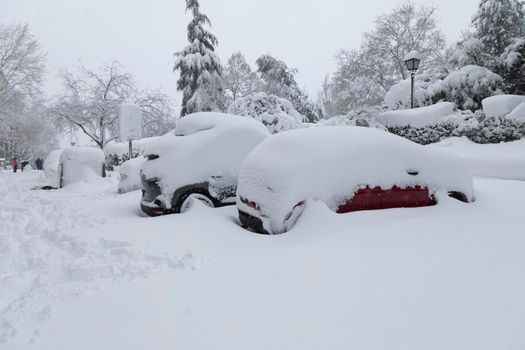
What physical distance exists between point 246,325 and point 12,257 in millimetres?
2886

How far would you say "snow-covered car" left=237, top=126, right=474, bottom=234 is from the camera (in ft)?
12.8

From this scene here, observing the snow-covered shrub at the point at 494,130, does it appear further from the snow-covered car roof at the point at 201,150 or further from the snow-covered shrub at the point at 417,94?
the snow-covered car roof at the point at 201,150

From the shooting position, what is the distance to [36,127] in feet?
139

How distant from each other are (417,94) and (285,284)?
52.7 ft

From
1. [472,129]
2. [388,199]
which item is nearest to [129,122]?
[472,129]

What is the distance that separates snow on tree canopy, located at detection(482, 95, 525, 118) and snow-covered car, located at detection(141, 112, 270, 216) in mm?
9529

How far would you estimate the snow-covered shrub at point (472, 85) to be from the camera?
1352cm

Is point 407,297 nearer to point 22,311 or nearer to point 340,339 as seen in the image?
point 340,339

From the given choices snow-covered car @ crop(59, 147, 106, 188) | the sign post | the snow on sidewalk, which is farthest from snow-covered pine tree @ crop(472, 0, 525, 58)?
the snow on sidewalk

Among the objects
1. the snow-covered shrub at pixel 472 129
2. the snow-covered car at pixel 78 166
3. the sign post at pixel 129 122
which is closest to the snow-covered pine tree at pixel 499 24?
the snow-covered shrub at pixel 472 129

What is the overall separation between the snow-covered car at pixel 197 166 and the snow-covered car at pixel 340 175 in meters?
1.14

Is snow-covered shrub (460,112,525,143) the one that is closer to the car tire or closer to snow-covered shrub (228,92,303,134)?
snow-covered shrub (228,92,303,134)

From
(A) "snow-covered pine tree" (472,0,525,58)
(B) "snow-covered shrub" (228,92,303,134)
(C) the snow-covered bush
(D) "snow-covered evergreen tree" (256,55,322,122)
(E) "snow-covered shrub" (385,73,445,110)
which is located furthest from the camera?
(D) "snow-covered evergreen tree" (256,55,322,122)

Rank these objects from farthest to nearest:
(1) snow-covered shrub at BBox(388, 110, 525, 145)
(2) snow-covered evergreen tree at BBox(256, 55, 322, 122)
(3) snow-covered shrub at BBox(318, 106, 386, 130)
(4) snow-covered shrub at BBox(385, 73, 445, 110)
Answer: (2) snow-covered evergreen tree at BBox(256, 55, 322, 122) → (4) snow-covered shrub at BBox(385, 73, 445, 110) → (3) snow-covered shrub at BBox(318, 106, 386, 130) → (1) snow-covered shrub at BBox(388, 110, 525, 145)
